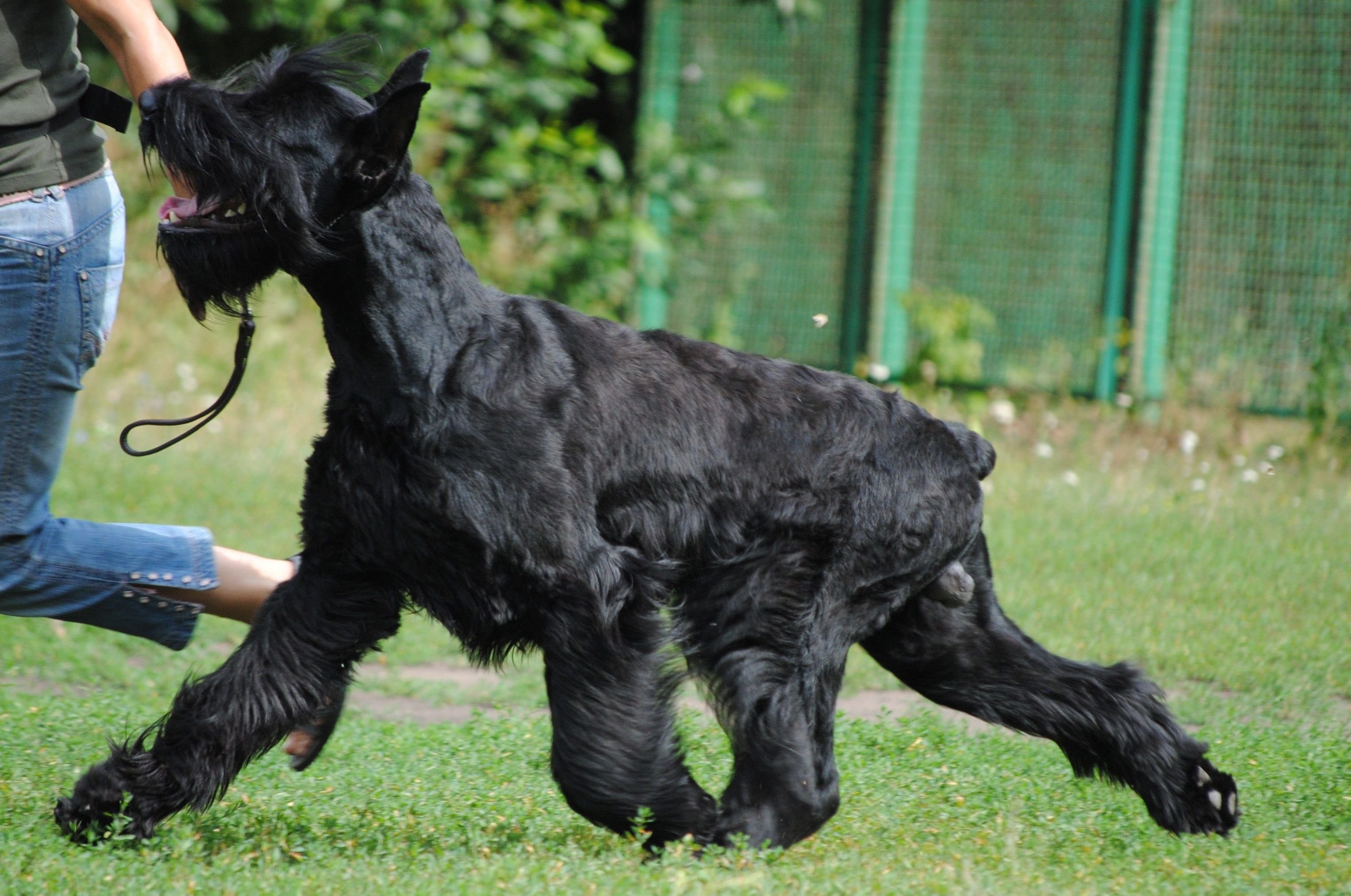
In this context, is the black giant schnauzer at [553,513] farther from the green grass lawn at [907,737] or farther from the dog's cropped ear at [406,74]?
the green grass lawn at [907,737]

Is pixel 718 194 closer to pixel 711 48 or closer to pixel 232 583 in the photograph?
pixel 711 48

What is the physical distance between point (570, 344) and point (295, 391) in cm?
601

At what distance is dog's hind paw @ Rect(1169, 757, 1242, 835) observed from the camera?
3.55 m

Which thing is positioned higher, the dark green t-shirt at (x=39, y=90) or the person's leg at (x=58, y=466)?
the dark green t-shirt at (x=39, y=90)

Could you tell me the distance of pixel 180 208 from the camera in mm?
3209

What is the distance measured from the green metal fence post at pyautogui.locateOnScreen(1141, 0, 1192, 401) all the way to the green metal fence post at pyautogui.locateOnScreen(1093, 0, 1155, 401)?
5.7 inches

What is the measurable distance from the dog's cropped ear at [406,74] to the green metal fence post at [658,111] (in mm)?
6133

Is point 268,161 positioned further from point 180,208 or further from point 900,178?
point 900,178

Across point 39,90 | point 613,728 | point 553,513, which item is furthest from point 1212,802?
point 39,90

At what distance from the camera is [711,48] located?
31.4 ft

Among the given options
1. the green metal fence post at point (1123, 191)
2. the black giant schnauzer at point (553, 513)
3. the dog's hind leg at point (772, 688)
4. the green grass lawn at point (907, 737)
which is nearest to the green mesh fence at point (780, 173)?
the green metal fence post at point (1123, 191)

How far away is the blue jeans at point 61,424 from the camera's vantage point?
10.7 ft

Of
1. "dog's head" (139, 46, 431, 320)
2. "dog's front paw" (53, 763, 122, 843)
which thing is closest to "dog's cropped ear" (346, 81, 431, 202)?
"dog's head" (139, 46, 431, 320)

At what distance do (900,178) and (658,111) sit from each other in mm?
1713
